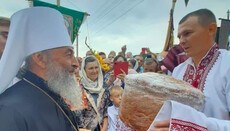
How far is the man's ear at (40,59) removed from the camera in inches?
70.2

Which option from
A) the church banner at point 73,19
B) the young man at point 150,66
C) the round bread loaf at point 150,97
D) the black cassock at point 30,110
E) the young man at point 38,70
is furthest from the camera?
the young man at point 150,66

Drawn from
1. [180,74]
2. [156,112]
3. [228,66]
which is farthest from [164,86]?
[180,74]

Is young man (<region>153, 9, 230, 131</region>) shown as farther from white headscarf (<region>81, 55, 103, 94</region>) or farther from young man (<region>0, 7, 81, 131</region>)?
white headscarf (<region>81, 55, 103, 94</region>)

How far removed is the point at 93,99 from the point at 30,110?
211cm

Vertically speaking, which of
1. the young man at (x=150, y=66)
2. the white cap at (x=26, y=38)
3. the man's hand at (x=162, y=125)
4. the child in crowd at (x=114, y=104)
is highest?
→ the white cap at (x=26, y=38)

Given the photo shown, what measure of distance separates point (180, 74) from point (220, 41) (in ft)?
8.39

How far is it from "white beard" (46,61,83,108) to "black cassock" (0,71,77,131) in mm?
68

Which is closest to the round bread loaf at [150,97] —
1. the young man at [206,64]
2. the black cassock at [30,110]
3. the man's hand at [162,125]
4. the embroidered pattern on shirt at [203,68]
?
the man's hand at [162,125]

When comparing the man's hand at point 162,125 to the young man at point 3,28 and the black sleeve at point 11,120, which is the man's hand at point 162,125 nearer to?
the black sleeve at point 11,120

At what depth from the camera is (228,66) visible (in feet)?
5.41

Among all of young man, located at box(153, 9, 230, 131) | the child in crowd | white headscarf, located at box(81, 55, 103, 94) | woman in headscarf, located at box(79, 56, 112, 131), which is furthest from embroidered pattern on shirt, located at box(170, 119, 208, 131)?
white headscarf, located at box(81, 55, 103, 94)

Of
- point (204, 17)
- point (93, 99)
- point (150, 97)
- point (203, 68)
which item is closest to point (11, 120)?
point (150, 97)

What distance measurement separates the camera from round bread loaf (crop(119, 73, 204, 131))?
1272 mm

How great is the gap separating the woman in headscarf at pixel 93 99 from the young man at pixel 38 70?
1455 mm
